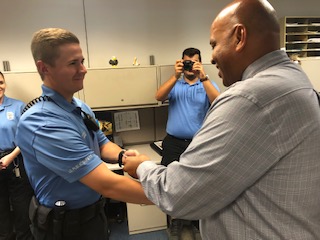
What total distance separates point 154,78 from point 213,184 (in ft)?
6.97

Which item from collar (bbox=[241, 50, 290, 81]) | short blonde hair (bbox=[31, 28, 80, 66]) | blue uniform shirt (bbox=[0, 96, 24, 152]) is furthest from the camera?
blue uniform shirt (bbox=[0, 96, 24, 152])

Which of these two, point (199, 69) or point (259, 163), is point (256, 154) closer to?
point (259, 163)

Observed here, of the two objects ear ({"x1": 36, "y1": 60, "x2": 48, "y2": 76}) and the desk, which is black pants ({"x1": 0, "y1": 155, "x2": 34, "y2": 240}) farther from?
ear ({"x1": 36, "y1": 60, "x2": 48, "y2": 76})

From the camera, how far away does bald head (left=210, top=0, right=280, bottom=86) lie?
79cm

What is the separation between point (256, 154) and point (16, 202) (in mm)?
2497

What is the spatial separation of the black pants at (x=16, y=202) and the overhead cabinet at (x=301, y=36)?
10.7 ft

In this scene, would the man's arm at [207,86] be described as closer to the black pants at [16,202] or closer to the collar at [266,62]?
the collar at [266,62]

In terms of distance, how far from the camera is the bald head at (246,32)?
79cm

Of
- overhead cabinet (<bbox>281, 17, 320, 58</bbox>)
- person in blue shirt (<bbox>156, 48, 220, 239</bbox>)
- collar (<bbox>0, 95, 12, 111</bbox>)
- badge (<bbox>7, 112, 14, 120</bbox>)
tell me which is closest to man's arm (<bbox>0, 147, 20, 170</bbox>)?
badge (<bbox>7, 112, 14, 120</bbox>)

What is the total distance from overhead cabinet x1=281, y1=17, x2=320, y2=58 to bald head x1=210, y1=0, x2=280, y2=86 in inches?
107

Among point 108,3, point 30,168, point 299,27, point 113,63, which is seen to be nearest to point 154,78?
point 113,63

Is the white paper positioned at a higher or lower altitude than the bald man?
lower

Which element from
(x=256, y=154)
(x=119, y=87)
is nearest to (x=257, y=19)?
(x=256, y=154)

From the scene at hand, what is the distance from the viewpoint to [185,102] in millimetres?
2621
